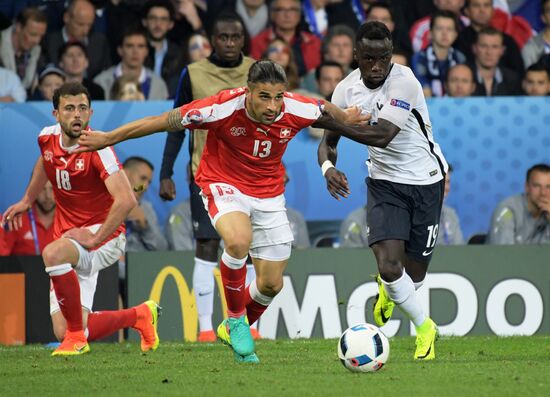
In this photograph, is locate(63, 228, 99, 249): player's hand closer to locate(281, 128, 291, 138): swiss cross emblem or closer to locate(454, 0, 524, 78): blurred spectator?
locate(281, 128, 291, 138): swiss cross emblem

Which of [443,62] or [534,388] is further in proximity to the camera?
[443,62]

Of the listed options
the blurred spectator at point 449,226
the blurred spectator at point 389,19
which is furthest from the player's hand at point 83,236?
the blurred spectator at point 389,19

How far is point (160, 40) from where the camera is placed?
13.7 metres

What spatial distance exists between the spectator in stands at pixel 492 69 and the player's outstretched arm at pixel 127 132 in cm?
660

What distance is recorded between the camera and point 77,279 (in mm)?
9031

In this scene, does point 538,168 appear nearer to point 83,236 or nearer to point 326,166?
point 326,166

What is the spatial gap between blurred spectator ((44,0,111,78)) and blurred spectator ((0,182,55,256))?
2.01 metres

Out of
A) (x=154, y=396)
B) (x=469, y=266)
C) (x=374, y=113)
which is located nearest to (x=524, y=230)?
(x=469, y=266)

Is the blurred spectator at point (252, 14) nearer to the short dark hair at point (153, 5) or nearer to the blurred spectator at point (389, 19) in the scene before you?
the short dark hair at point (153, 5)

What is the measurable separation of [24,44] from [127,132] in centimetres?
595

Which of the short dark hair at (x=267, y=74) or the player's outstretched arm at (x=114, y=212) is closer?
the short dark hair at (x=267, y=74)

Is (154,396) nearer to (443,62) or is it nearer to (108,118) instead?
(108,118)

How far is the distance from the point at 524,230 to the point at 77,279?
5268 mm

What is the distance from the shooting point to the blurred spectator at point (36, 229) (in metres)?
12.0
